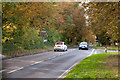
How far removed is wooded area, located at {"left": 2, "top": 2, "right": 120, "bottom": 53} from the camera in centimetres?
1321

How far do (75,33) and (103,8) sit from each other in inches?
2115

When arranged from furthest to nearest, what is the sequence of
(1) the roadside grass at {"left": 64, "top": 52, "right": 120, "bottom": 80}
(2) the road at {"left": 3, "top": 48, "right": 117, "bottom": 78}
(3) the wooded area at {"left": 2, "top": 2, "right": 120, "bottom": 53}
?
(3) the wooded area at {"left": 2, "top": 2, "right": 120, "bottom": 53}, (2) the road at {"left": 3, "top": 48, "right": 117, "bottom": 78}, (1) the roadside grass at {"left": 64, "top": 52, "right": 120, "bottom": 80}

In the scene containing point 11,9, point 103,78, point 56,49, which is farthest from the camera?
point 56,49

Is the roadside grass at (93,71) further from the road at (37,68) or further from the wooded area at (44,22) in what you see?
the wooded area at (44,22)

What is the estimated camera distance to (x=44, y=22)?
Result: 83.0ft

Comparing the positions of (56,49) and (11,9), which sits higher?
(11,9)

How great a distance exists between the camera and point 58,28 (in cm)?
5341

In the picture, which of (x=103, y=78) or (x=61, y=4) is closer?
(x=103, y=78)

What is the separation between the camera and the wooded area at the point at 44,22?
13.2 m

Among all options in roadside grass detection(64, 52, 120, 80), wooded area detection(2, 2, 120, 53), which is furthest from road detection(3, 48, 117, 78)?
wooded area detection(2, 2, 120, 53)

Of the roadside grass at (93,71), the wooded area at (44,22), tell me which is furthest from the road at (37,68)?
the wooded area at (44,22)

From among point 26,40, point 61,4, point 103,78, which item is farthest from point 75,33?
point 103,78

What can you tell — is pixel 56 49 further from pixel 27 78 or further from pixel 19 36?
pixel 27 78

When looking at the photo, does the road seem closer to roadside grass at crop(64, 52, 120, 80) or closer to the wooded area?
roadside grass at crop(64, 52, 120, 80)
